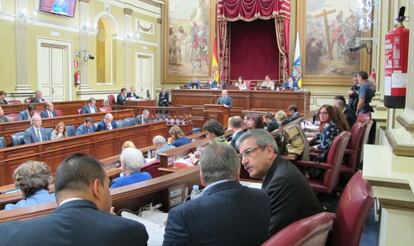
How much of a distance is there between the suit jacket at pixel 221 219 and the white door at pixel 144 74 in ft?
48.9

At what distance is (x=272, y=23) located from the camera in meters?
15.8

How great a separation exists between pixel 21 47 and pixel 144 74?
5.99 meters

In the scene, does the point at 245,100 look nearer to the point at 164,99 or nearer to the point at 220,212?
the point at 164,99

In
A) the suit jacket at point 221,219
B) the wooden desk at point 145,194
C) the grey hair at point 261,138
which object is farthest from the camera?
the grey hair at point 261,138

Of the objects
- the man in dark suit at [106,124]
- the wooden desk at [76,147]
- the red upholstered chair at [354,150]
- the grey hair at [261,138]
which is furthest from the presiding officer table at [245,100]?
the grey hair at [261,138]

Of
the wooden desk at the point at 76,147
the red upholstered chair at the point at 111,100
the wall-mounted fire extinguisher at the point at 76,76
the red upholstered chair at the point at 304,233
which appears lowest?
the wooden desk at the point at 76,147

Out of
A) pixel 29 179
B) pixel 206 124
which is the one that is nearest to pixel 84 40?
pixel 206 124

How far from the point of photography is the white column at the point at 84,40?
44.1 feet

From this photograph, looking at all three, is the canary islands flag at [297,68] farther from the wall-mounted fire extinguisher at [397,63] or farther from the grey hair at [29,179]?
the wall-mounted fire extinguisher at [397,63]

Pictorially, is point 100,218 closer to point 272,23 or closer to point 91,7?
point 91,7

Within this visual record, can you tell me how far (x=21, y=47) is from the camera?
11.5 metres

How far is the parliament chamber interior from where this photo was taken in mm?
1654

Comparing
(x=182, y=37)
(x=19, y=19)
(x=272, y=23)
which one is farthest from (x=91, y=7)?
(x=272, y=23)

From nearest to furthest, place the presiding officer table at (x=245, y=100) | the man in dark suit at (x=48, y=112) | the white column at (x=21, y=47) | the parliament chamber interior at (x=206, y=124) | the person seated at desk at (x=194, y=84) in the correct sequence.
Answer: the parliament chamber interior at (x=206, y=124)
the man in dark suit at (x=48, y=112)
the white column at (x=21, y=47)
the presiding officer table at (x=245, y=100)
the person seated at desk at (x=194, y=84)
